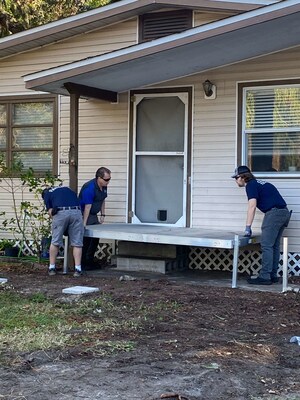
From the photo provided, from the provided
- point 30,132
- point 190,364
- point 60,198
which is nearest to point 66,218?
point 60,198

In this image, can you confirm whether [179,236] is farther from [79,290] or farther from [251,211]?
[79,290]

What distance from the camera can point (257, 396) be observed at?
398 cm

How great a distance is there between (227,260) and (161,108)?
8.57 feet

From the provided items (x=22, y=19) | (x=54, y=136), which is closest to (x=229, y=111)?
(x=54, y=136)

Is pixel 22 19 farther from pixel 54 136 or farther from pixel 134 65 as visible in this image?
pixel 134 65

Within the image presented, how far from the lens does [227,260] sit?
9547 millimetres

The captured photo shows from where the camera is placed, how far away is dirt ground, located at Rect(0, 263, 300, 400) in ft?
13.2

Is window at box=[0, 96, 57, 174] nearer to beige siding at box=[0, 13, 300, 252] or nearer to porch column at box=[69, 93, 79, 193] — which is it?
beige siding at box=[0, 13, 300, 252]

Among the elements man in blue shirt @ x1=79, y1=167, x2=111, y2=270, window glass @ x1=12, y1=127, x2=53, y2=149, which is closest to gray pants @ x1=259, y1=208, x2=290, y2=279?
man in blue shirt @ x1=79, y1=167, x2=111, y2=270

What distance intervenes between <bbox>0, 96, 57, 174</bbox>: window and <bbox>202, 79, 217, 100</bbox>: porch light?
276 centimetres

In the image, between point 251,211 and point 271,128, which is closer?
point 251,211

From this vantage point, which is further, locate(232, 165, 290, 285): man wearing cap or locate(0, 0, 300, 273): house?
locate(0, 0, 300, 273): house

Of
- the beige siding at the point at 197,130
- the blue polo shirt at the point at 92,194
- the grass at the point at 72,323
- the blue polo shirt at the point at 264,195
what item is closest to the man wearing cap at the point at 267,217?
the blue polo shirt at the point at 264,195

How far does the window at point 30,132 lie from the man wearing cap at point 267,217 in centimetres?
384
